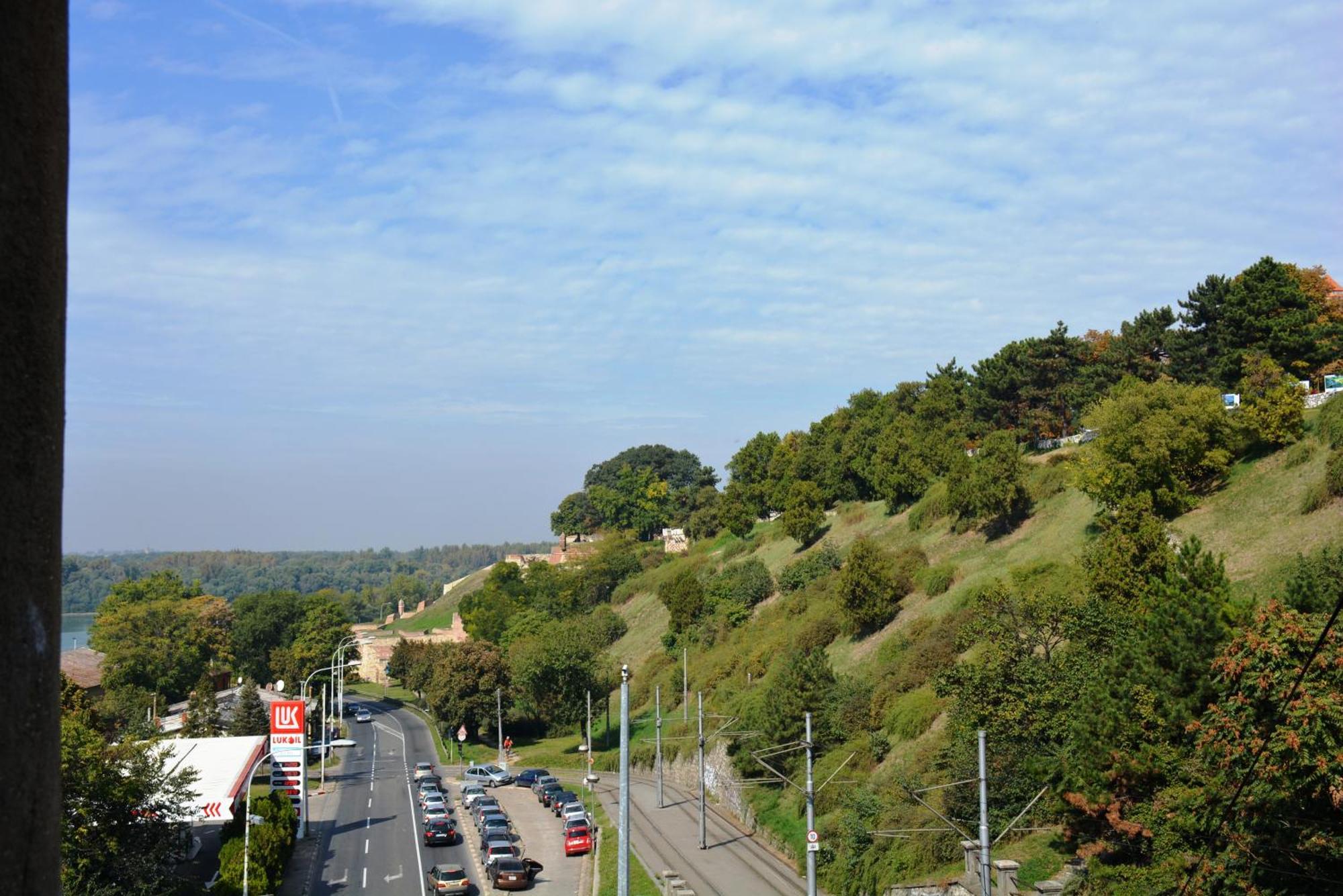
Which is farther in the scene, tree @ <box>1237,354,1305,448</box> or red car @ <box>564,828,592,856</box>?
tree @ <box>1237,354,1305,448</box>

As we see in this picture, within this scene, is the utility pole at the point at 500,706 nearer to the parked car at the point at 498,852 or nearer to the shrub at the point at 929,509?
the parked car at the point at 498,852

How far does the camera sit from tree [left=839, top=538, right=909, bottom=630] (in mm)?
59719

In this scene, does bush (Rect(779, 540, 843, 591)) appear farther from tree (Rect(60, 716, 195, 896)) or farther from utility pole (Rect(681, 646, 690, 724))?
tree (Rect(60, 716, 195, 896))

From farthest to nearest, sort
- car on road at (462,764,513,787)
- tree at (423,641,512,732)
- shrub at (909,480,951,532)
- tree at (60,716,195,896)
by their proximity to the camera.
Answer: shrub at (909,480,951,532) < tree at (423,641,512,732) < car on road at (462,764,513,787) < tree at (60,716,195,896)

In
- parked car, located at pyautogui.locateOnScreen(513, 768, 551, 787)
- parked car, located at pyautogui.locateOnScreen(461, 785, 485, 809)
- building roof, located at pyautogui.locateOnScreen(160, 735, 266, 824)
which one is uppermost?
building roof, located at pyautogui.locateOnScreen(160, 735, 266, 824)

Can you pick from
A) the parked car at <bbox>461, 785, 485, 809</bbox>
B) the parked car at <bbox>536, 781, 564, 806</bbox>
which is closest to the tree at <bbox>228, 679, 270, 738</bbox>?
the parked car at <bbox>461, 785, 485, 809</bbox>

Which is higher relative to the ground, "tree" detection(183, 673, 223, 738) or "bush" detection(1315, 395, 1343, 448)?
"bush" detection(1315, 395, 1343, 448)

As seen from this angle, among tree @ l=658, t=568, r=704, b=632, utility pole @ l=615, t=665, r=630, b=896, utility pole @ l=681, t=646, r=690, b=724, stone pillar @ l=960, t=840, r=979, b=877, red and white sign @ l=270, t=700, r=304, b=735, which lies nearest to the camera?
utility pole @ l=615, t=665, r=630, b=896

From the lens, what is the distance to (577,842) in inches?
1757

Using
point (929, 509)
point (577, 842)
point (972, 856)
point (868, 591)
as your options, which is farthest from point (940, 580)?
point (972, 856)

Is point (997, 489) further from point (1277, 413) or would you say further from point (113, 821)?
point (113, 821)

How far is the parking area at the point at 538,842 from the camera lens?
39531mm

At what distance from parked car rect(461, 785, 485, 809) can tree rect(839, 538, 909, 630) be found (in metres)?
22.2

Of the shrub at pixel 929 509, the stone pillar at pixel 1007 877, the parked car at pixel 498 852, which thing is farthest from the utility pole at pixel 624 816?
the shrub at pixel 929 509
